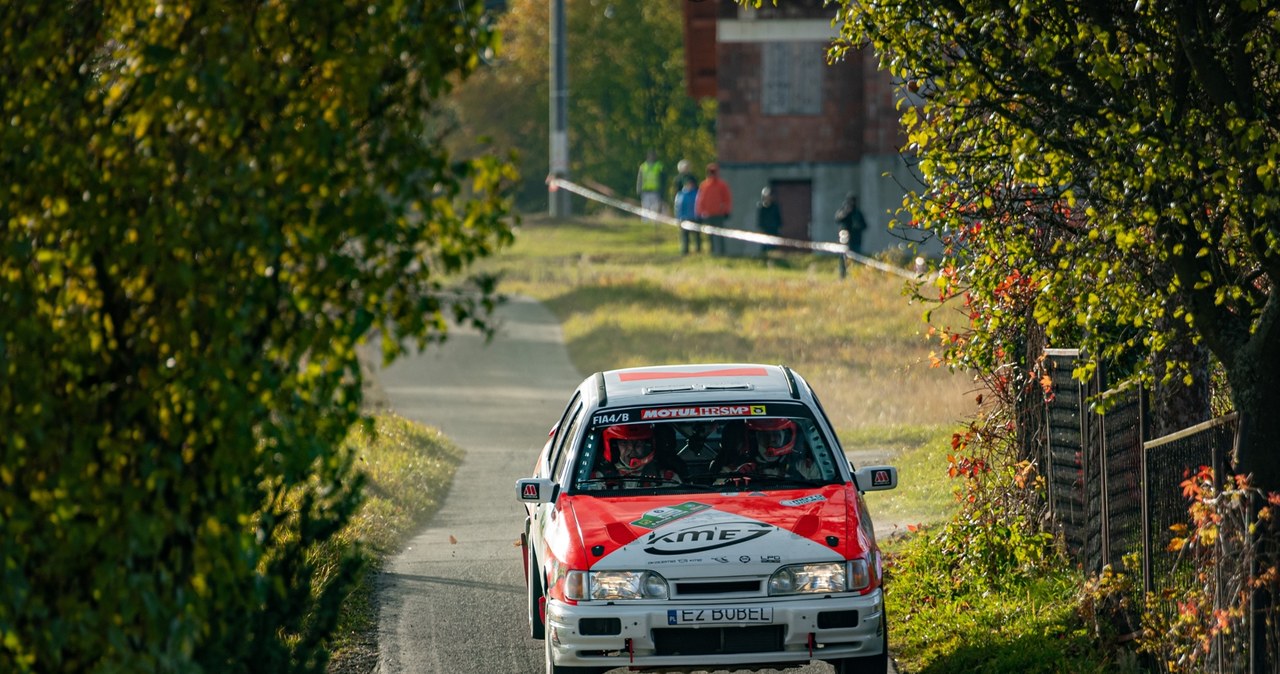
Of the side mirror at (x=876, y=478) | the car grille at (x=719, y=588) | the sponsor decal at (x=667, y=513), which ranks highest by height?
the side mirror at (x=876, y=478)

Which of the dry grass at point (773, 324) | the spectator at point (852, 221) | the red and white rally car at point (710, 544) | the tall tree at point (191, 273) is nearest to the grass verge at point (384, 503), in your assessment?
the red and white rally car at point (710, 544)

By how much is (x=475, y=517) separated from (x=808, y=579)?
7.14 metres

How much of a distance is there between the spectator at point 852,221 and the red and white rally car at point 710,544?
28.5 m

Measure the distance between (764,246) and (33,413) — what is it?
3748cm

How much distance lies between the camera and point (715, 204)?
1656 inches

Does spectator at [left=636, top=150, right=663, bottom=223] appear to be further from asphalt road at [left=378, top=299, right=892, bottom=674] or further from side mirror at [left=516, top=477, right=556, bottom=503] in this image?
side mirror at [left=516, top=477, right=556, bottom=503]

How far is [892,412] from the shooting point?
20344mm

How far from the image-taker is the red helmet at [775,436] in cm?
934

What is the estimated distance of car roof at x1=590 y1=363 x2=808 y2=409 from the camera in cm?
932

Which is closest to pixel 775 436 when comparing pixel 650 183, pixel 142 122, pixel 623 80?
pixel 142 122

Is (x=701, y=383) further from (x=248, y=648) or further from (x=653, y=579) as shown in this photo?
(x=248, y=648)

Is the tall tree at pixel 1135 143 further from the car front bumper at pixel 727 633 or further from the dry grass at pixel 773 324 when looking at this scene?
the dry grass at pixel 773 324

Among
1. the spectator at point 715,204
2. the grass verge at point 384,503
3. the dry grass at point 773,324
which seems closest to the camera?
the grass verge at point 384,503

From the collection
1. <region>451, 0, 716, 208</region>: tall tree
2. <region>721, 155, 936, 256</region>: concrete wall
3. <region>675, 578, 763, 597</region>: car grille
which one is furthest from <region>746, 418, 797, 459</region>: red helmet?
<region>451, 0, 716, 208</region>: tall tree
